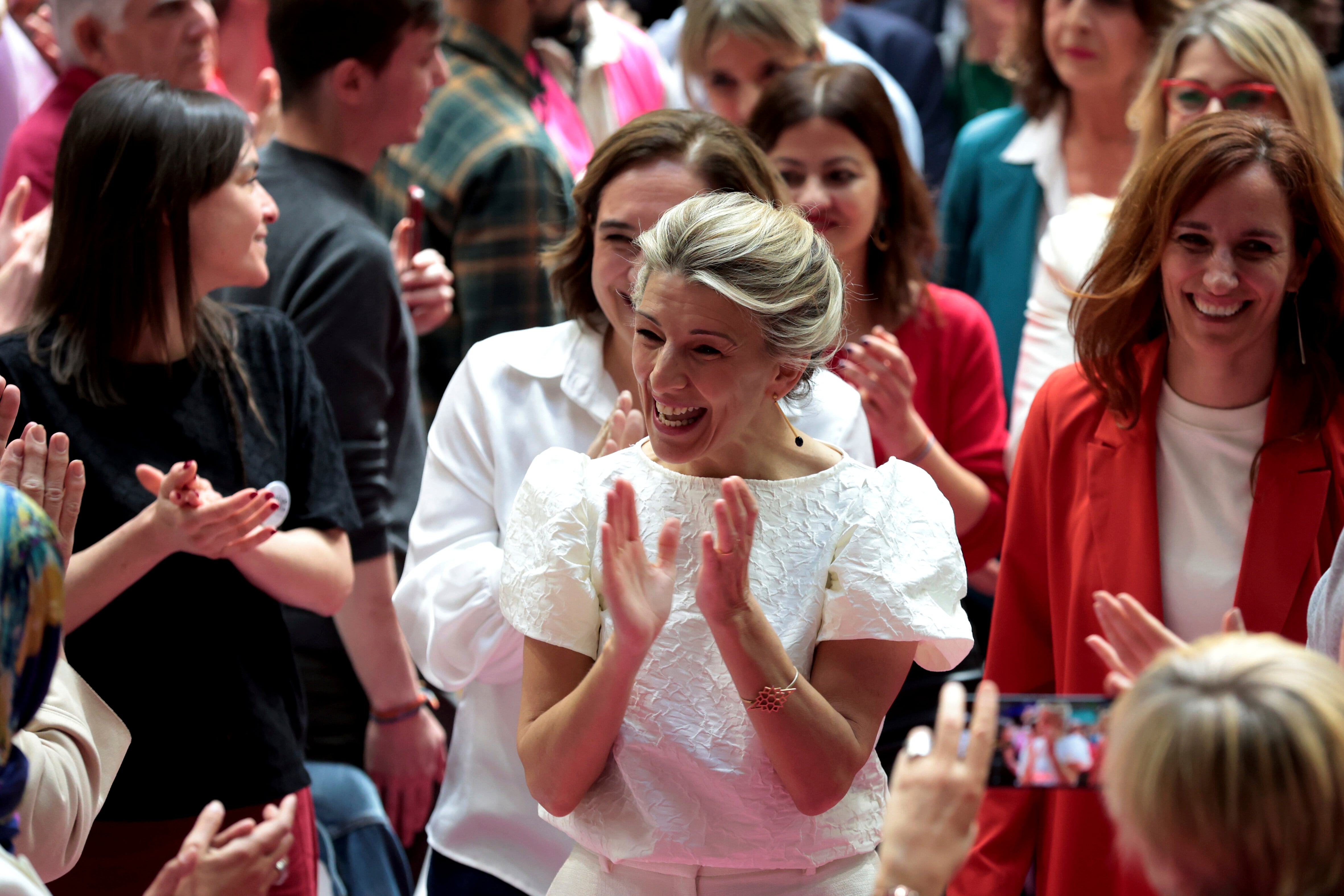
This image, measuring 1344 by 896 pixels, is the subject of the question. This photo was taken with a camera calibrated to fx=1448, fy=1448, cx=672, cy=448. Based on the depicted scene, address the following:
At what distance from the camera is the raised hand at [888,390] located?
2.74 m

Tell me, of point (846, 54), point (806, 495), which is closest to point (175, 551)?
point (806, 495)

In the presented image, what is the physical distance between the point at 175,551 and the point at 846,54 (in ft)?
10.6

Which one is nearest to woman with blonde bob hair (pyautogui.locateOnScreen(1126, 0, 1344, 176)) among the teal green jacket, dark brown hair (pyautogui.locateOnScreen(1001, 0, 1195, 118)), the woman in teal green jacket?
the woman in teal green jacket

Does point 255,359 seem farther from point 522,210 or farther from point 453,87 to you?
point 453,87

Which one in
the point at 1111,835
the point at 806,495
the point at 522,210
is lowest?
the point at 1111,835

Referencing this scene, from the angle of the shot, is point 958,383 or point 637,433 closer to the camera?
point 637,433

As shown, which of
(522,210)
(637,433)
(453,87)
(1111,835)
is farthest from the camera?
(453,87)

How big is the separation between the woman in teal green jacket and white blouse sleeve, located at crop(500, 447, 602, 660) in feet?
7.10

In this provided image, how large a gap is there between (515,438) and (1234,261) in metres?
1.19

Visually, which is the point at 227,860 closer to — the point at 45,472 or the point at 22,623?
the point at 22,623

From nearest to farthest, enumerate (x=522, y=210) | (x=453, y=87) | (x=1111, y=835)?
1. (x=1111, y=835)
2. (x=522, y=210)
3. (x=453, y=87)

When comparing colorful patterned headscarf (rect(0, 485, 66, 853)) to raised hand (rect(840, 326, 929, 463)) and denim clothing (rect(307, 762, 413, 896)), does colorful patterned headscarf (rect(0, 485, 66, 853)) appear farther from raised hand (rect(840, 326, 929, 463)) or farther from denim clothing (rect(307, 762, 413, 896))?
raised hand (rect(840, 326, 929, 463))

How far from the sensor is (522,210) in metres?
3.45

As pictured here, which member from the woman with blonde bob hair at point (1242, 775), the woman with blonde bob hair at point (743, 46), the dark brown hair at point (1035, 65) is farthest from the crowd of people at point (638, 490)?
the woman with blonde bob hair at point (743, 46)
